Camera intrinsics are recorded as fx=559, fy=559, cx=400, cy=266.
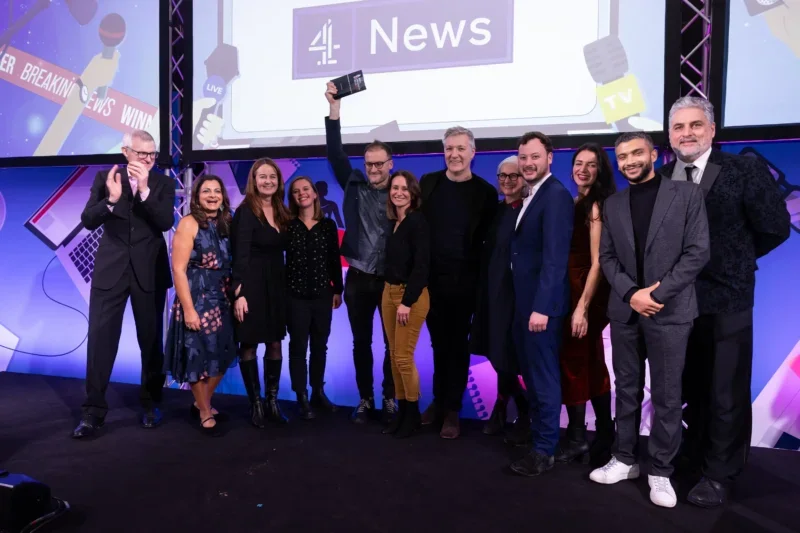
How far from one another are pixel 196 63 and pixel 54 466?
2.62 meters

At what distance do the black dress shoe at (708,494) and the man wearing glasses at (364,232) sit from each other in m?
1.56

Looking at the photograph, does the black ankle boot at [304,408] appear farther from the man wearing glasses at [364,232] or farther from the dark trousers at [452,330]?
the dark trousers at [452,330]

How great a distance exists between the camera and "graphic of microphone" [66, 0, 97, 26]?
4.01m

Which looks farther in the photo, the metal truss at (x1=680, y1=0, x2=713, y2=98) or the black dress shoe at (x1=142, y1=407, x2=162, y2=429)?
the black dress shoe at (x1=142, y1=407, x2=162, y2=429)

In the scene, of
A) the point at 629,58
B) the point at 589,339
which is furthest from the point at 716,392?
the point at 629,58

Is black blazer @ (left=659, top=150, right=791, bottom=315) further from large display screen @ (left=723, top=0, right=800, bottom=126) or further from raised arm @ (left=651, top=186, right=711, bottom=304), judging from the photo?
large display screen @ (left=723, top=0, right=800, bottom=126)

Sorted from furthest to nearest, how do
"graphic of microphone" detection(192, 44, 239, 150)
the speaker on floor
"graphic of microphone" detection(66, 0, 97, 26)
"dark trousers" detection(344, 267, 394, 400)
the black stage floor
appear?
"graphic of microphone" detection(66, 0, 97, 26), "graphic of microphone" detection(192, 44, 239, 150), "dark trousers" detection(344, 267, 394, 400), the black stage floor, the speaker on floor

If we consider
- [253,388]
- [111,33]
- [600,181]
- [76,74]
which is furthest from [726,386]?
[76,74]

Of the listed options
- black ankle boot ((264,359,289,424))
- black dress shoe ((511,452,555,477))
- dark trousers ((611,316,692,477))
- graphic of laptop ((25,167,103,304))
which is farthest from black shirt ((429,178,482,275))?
graphic of laptop ((25,167,103,304))

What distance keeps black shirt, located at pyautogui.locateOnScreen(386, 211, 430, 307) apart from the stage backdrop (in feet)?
3.21

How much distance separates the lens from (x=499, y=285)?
2.66 m

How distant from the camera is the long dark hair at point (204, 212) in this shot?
2.90 metres

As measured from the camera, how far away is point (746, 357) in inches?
87.7

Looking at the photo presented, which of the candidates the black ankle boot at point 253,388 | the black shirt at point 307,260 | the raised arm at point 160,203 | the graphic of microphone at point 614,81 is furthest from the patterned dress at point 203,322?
the graphic of microphone at point 614,81
